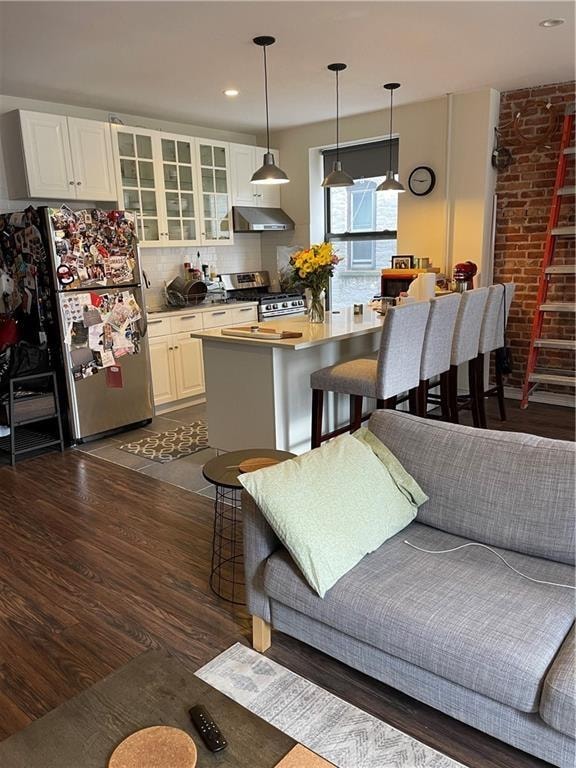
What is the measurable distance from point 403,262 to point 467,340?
5.14ft

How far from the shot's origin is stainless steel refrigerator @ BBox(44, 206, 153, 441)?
399cm

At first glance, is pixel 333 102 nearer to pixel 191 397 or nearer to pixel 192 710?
pixel 191 397

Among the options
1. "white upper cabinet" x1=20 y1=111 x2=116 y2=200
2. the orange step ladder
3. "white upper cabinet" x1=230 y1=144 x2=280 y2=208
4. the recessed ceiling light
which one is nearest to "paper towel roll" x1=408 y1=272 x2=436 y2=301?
the orange step ladder

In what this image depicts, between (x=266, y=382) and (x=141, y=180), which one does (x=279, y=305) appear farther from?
(x=266, y=382)

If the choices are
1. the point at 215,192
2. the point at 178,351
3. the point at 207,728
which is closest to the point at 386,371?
the point at 207,728

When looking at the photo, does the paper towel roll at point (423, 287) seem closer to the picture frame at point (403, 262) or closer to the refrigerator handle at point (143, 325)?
the picture frame at point (403, 262)

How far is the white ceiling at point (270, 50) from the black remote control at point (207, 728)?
302cm

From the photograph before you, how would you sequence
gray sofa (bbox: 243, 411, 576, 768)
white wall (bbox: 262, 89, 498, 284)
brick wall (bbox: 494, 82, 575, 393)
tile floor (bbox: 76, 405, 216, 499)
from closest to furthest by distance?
gray sofa (bbox: 243, 411, 576, 768)
tile floor (bbox: 76, 405, 216, 499)
brick wall (bbox: 494, 82, 575, 393)
white wall (bbox: 262, 89, 498, 284)

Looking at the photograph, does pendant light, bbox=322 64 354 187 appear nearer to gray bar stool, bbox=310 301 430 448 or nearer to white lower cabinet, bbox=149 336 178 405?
gray bar stool, bbox=310 301 430 448

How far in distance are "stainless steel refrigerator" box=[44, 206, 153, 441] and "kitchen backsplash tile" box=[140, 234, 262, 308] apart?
1.03m

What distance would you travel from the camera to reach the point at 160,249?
5.50 metres

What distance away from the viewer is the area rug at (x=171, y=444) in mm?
4023

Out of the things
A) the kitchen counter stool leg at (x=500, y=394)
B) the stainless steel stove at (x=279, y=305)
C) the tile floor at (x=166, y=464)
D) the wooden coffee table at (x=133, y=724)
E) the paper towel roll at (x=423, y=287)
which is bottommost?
the tile floor at (x=166, y=464)

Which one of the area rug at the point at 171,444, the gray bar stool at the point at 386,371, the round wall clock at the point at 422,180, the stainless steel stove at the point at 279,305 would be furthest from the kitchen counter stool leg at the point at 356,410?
the round wall clock at the point at 422,180
